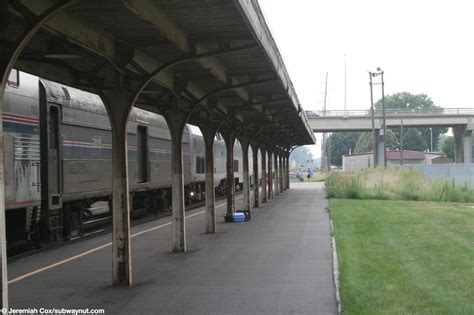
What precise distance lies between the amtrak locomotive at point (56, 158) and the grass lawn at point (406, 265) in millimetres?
5754

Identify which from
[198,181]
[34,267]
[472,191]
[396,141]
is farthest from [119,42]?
[396,141]

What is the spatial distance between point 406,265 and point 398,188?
20617mm

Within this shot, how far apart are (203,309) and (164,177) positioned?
13.9 meters

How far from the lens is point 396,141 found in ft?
425

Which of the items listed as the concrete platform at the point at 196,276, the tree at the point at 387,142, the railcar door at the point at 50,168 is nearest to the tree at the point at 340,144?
the tree at the point at 387,142

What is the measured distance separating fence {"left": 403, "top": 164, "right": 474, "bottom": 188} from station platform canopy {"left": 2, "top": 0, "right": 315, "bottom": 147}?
2165cm

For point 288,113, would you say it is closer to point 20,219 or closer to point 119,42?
point 20,219

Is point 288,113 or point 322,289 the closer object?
point 322,289

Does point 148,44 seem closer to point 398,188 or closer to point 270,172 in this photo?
point 270,172

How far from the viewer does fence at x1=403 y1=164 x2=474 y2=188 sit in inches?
1248

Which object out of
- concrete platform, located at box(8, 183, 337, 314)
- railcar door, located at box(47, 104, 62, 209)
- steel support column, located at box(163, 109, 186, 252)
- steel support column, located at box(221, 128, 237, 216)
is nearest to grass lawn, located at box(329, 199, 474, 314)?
concrete platform, located at box(8, 183, 337, 314)

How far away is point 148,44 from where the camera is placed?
8859 mm

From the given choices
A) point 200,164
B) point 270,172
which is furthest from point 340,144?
point 200,164

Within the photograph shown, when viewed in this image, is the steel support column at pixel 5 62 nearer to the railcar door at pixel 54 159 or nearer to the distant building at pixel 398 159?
the railcar door at pixel 54 159
